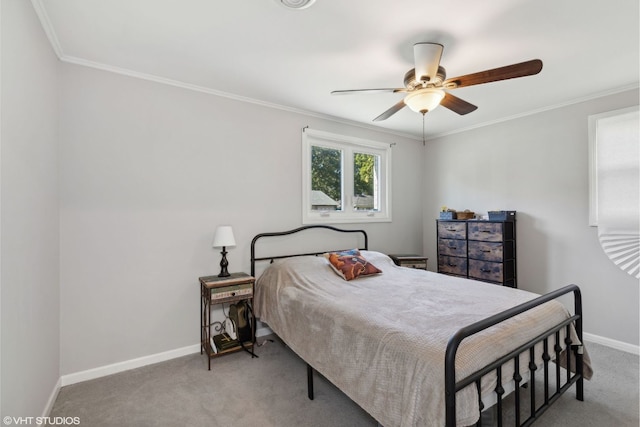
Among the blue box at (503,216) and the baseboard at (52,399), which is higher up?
the blue box at (503,216)

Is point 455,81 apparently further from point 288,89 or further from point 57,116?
point 57,116

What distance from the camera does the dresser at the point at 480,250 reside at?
3.56 meters

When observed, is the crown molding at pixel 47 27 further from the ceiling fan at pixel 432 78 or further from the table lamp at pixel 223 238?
the ceiling fan at pixel 432 78

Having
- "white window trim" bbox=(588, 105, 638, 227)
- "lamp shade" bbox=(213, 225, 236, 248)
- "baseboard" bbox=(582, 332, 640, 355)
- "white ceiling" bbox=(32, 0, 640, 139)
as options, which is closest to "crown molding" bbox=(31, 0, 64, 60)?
"white ceiling" bbox=(32, 0, 640, 139)

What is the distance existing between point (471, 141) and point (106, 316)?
4.80 metres

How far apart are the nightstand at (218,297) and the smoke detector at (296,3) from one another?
88.3 inches

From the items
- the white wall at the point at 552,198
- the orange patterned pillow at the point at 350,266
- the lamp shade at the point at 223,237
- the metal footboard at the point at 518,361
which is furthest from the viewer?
the white wall at the point at 552,198

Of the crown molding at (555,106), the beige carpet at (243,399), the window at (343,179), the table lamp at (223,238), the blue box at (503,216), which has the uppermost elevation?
the crown molding at (555,106)

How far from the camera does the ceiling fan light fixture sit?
221 cm

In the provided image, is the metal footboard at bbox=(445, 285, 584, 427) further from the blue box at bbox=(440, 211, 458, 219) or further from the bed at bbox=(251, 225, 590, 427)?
the blue box at bbox=(440, 211, 458, 219)

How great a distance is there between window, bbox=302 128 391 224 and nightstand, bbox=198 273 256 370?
3.77 ft

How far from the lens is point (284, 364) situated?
2717 millimetres

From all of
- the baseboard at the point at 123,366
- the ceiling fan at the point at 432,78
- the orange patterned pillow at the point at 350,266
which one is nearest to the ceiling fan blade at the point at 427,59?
the ceiling fan at the point at 432,78

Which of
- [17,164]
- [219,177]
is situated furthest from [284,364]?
[17,164]
